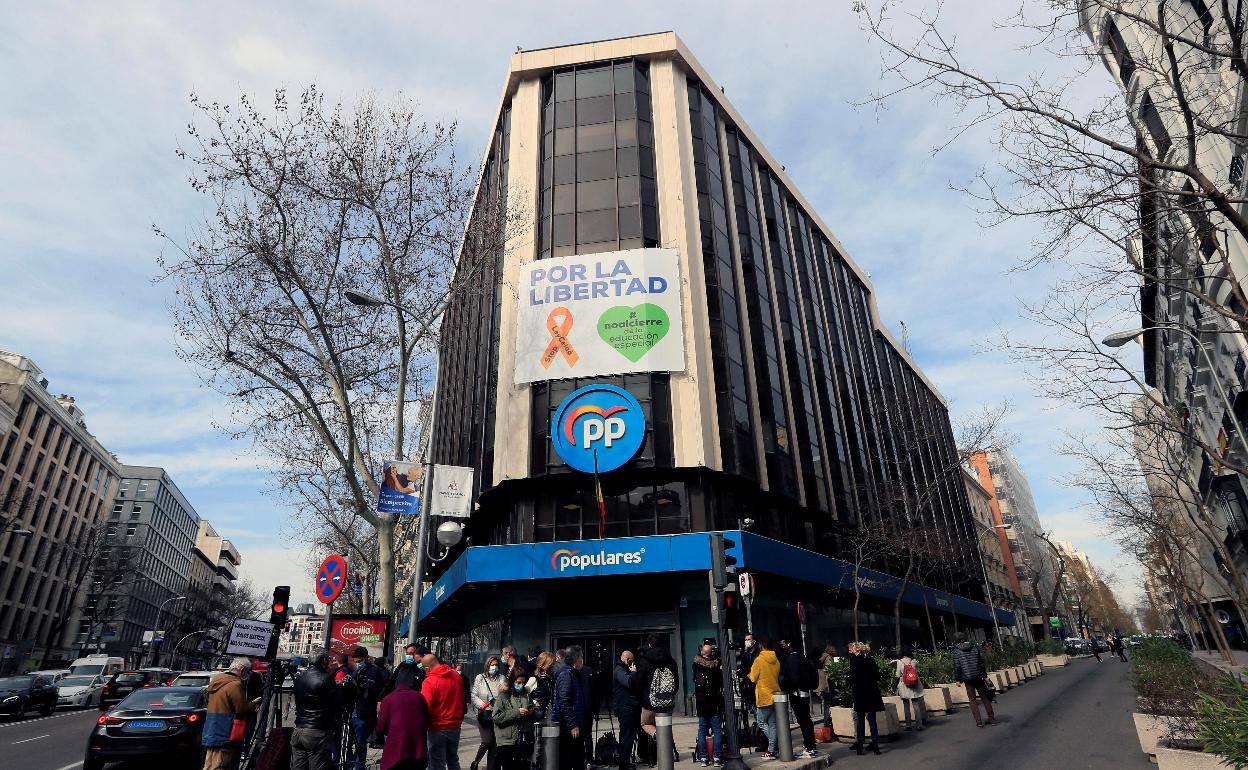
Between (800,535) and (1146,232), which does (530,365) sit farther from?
(1146,232)

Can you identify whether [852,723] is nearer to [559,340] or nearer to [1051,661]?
[559,340]

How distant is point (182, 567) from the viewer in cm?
10406

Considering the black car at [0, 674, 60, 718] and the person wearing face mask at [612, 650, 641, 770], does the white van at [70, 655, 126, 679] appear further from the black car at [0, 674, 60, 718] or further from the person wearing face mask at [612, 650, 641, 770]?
the person wearing face mask at [612, 650, 641, 770]

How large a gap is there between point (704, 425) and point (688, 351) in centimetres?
283

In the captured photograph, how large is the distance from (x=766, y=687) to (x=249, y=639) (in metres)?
8.39

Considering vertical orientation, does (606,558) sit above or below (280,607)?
above

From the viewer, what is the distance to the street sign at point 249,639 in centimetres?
1039

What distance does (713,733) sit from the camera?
11.2m

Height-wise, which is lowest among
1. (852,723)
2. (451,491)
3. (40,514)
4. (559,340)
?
(852,723)

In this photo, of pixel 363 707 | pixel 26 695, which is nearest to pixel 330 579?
pixel 363 707

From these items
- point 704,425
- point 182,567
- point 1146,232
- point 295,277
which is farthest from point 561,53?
point 182,567

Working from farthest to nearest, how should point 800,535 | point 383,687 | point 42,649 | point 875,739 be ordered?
point 42,649 < point 800,535 < point 383,687 < point 875,739

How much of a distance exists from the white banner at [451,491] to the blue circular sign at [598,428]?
887 cm

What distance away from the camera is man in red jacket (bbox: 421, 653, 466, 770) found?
8352mm
